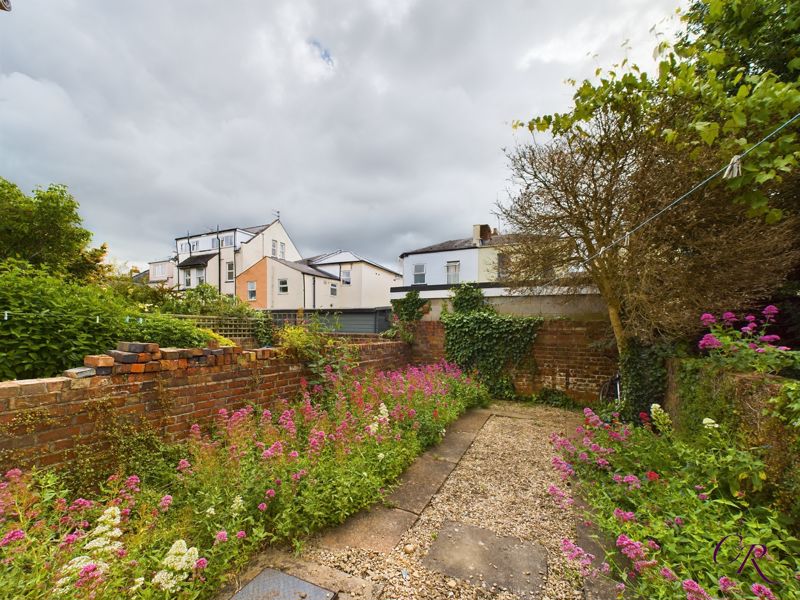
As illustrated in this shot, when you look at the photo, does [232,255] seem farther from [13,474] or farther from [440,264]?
[13,474]

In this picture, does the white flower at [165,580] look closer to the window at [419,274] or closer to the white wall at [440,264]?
the white wall at [440,264]

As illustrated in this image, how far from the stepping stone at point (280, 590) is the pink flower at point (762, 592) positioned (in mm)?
1865

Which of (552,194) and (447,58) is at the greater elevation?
(447,58)

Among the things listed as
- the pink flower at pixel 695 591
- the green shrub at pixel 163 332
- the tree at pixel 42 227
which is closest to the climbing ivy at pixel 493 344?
the green shrub at pixel 163 332

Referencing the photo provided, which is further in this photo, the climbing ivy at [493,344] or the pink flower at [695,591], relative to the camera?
the climbing ivy at [493,344]

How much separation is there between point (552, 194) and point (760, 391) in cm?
344

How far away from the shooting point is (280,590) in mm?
1704

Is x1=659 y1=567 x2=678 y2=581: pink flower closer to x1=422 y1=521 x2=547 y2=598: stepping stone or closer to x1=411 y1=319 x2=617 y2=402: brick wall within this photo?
x1=422 y1=521 x2=547 y2=598: stepping stone

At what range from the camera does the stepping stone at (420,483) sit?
8.86ft

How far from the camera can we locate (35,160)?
564cm

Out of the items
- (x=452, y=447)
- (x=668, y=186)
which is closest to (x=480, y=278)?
(x=668, y=186)

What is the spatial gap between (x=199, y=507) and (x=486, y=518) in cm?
210

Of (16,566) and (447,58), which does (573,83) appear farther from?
(16,566)

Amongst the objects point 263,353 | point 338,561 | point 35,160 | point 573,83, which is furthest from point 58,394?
point 35,160
